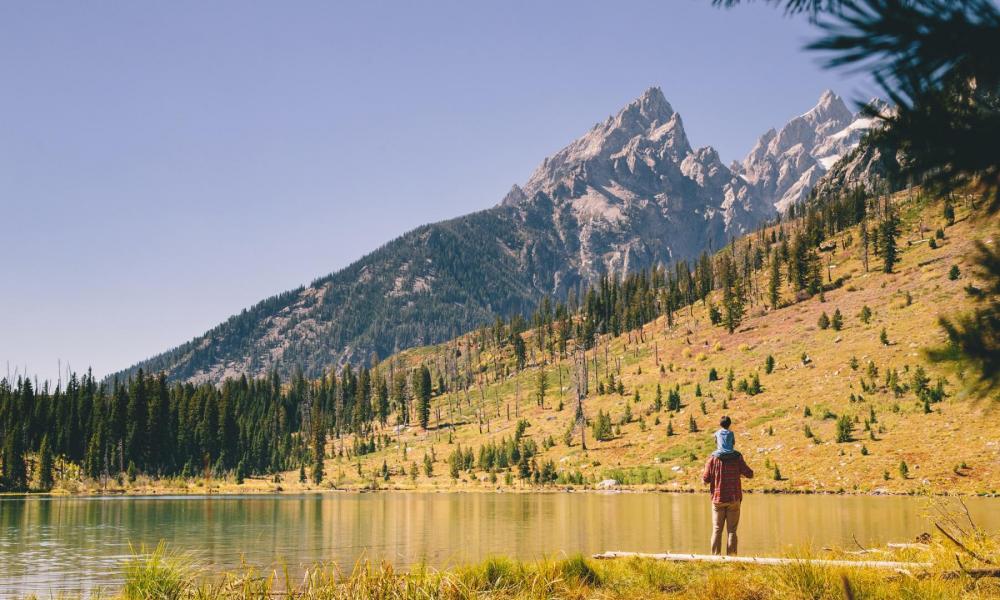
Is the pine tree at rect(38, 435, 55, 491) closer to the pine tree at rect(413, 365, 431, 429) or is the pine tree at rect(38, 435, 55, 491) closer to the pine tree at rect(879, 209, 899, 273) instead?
the pine tree at rect(413, 365, 431, 429)

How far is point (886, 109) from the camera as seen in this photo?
15.1 ft

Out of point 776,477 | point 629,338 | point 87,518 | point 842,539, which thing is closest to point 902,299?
point 776,477

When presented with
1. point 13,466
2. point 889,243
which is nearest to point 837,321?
point 889,243

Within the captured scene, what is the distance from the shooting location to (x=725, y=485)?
16.6 metres

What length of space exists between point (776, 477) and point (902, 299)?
49.2m

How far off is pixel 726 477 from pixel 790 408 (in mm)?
67362

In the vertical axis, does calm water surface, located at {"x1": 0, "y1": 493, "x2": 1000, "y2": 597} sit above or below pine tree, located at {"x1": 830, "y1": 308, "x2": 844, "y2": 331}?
below

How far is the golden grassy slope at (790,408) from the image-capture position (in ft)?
187

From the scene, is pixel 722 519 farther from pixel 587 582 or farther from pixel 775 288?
pixel 775 288

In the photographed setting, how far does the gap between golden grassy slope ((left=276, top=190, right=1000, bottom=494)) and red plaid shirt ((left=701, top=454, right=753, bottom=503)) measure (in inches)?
466

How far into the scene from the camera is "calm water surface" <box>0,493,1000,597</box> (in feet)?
70.2

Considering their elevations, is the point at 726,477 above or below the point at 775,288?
below

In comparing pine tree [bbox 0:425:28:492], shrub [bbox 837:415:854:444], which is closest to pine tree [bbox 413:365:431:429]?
pine tree [bbox 0:425:28:492]

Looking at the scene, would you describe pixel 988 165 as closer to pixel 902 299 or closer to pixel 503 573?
pixel 503 573
